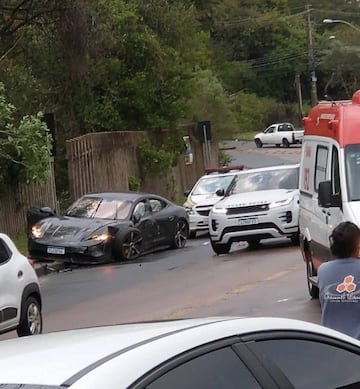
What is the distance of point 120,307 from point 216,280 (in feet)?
8.76

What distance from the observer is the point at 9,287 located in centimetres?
1247

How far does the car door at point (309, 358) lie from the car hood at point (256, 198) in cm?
1665

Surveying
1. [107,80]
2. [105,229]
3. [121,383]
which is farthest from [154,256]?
[121,383]

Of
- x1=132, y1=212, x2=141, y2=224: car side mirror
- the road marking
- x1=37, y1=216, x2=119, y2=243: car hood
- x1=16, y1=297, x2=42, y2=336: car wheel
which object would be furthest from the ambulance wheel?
x1=16, y1=297, x2=42, y2=336: car wheel

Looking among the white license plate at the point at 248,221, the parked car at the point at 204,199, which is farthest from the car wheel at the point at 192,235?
the white license plate at the point at 248,221

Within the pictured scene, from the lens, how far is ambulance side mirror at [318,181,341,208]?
11977 millimetres

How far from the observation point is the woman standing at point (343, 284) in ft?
23.5

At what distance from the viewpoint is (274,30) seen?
8831 centimetres

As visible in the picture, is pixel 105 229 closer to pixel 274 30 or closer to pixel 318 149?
pixel 318 149

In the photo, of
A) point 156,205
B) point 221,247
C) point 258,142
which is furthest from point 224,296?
point 258,142

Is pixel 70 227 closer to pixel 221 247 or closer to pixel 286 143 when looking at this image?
pixel 221 247

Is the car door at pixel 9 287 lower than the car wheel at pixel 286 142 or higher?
higher

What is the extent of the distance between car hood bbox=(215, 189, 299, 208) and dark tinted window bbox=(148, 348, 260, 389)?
56.8 ft

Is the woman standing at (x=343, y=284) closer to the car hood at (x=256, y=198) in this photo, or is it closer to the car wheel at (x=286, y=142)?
the car hood at (x=256, y=198)
